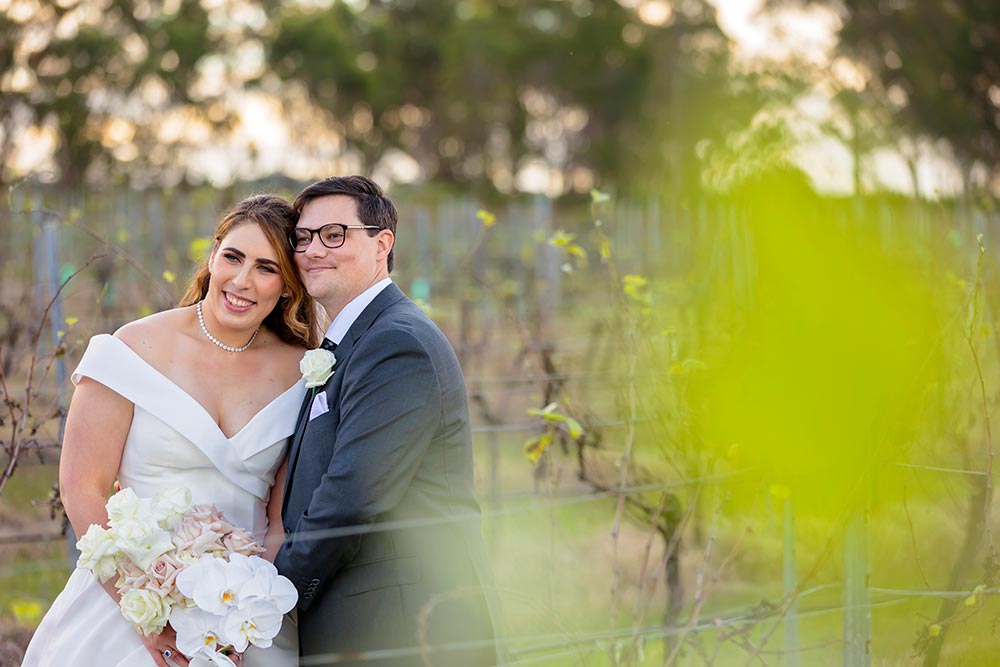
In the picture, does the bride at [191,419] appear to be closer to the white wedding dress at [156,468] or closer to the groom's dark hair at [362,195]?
the white wedding dress at [156,468]

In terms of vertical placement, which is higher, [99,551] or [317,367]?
[317,367]

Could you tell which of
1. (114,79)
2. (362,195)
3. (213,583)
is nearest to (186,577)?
(213,583)

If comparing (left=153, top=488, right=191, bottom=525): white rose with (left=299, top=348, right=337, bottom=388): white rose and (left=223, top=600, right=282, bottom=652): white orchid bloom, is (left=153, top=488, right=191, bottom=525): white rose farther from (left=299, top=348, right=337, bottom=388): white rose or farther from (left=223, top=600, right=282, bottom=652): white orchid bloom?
(left=299, top=348, right=337, bottom=388): white rose

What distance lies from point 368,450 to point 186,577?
0.45 meters

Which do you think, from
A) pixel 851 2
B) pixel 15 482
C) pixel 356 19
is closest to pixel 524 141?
pixel 356 19

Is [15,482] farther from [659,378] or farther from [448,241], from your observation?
[448,241]

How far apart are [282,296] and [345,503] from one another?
74cm

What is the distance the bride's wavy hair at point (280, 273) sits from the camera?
252 centimetres

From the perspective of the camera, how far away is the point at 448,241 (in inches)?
630

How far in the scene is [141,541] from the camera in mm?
2170

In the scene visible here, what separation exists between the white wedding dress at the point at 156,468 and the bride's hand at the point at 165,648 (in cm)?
5

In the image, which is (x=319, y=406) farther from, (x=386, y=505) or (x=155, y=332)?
(x=155, y=332)

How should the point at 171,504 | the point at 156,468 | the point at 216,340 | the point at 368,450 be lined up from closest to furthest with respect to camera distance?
the point at 368,450 < the point at 171,504 < the point at 156,468 < the point at 216,340

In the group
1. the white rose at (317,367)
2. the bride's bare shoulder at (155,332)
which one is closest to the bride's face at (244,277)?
the bride's bare shoulder at (155,332)
